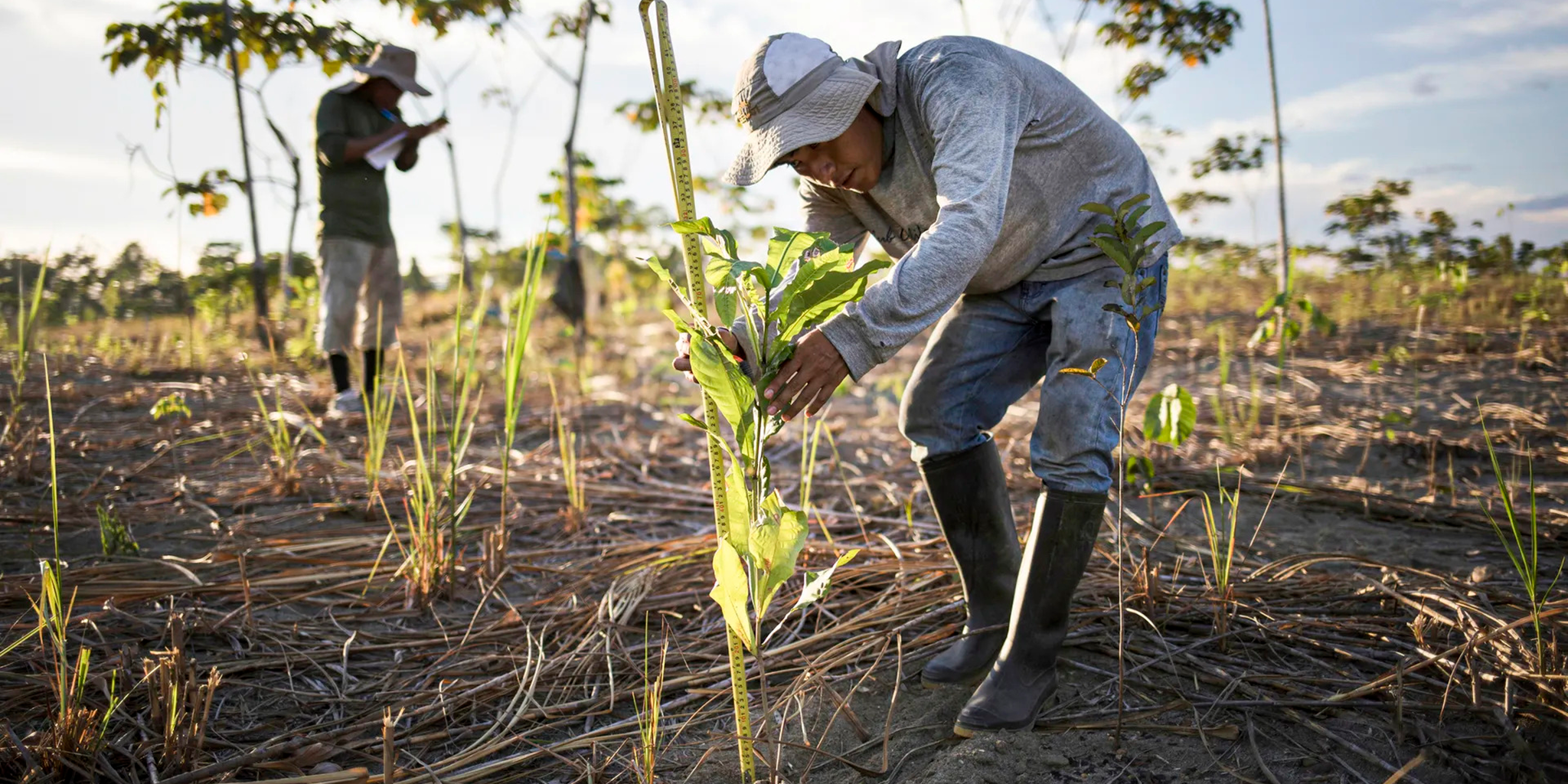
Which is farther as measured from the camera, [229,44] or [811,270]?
[229,44]

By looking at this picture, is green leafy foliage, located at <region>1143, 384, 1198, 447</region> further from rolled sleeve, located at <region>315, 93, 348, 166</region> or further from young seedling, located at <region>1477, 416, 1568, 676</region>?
rolled sleeve, located at <region>315, 93, 348, 166</region>

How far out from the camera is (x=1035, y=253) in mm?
1729

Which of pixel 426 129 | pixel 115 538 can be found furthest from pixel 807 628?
pixel 426 129

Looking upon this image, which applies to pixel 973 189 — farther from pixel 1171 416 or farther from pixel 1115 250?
pixel 1171 416

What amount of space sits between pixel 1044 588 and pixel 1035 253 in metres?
0.64

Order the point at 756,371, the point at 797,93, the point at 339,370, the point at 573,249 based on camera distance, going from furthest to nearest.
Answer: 1. the point at 573,249
2. the point at 339,370
3. the point at 797,93
4. the point at 756,371

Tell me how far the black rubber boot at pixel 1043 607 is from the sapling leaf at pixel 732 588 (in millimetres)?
649

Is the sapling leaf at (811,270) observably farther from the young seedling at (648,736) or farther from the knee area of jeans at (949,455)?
the knee area of jeans at (949,455)

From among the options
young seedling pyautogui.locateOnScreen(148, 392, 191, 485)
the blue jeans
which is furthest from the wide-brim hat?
the blue jeans

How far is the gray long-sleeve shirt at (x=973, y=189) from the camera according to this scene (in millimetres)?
1356

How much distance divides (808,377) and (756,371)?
0.36 feet

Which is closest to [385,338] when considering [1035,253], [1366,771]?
[1035,253]

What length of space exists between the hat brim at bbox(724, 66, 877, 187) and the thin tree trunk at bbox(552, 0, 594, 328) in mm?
4780

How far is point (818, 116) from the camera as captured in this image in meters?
1.54
